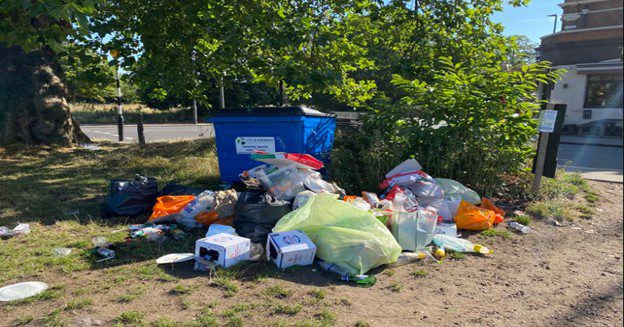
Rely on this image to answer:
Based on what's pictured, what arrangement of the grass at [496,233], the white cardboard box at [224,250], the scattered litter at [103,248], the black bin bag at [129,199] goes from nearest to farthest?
the white cardboard box at [224,250]
the scattered litter at [103,248]
the grass at [496,233]
the black bin bag at [129,199]

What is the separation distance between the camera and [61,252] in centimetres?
330

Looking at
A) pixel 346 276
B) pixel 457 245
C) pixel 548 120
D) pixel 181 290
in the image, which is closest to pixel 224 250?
pixel 181 290

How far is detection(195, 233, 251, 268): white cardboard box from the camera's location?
9.96 ft

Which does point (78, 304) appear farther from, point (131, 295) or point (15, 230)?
point (15, 230)

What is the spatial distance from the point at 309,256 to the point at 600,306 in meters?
2.03

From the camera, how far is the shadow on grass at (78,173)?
4.63 m

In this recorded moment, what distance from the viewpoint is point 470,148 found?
5.16m

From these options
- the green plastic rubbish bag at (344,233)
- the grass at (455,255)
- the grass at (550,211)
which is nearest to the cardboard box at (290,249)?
the green plastic rubbish bag at (344,233)

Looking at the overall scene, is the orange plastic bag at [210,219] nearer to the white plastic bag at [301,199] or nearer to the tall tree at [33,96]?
the white plastic bag at [301,199]

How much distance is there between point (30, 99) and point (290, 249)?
311 inches

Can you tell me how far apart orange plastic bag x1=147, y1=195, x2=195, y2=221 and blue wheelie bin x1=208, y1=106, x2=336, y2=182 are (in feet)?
4.54

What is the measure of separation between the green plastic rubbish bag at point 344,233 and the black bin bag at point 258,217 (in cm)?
15

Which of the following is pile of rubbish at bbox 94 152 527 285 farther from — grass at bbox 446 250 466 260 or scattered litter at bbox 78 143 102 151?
scattered litter at bbox 78 143 102 151

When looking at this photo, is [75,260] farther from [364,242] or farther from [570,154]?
[570,154]
